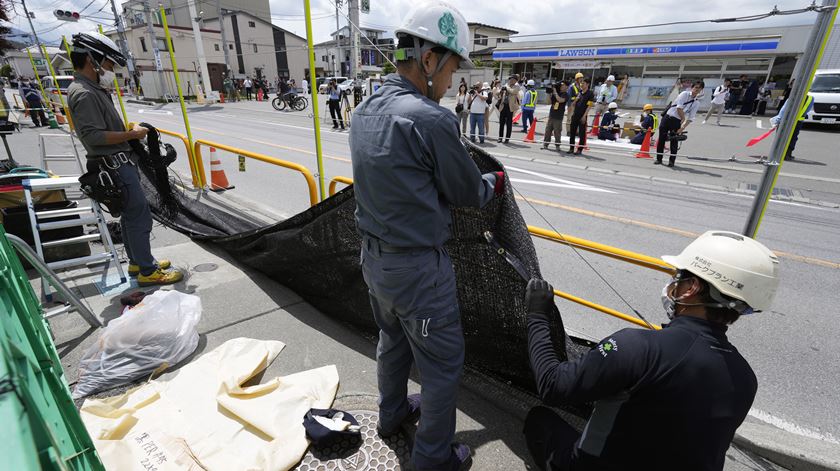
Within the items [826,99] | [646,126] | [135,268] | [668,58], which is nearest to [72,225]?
[135,268]

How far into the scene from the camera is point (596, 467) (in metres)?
1.67

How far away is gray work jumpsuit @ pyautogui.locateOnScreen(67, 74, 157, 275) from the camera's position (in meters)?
3.29

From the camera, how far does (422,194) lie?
1.64 metres

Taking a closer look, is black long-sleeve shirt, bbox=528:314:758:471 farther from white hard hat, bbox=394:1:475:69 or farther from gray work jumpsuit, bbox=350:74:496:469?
white hard hat, bbox=394:1:475:69

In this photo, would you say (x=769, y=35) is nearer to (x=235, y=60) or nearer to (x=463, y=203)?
(x=463, y=203)

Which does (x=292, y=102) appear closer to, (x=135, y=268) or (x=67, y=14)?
(x=67, y=14)

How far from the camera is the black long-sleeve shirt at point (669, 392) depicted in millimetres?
1395

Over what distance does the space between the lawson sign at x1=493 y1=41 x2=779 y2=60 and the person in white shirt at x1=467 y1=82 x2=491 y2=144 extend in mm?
17980

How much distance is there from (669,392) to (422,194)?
3.72 feet

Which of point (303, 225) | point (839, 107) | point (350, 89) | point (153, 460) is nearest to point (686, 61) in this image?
point (839, 107)

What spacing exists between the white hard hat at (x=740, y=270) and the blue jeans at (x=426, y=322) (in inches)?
38.5

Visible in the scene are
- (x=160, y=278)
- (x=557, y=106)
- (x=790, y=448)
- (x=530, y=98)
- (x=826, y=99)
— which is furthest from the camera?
(x=826, y=99)

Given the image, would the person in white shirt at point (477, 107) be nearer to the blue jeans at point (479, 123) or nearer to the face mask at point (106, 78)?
the blue jeans at point (479, 123)

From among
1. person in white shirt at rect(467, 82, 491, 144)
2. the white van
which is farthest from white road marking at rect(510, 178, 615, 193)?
the white van
